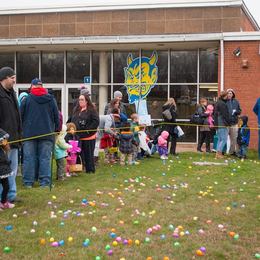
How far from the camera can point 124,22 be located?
702 inches

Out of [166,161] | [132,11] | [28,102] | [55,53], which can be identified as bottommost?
[166,161]

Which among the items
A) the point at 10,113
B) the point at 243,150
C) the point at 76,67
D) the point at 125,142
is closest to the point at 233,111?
the point at 243,150

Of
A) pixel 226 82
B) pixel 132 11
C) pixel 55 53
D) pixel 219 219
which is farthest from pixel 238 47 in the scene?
pixel 219 219

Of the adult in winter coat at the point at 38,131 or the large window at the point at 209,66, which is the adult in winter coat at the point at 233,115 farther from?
Result: the adult in winter coat at the point at 38,131

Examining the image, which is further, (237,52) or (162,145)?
(237,52)

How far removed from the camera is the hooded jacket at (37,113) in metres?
8.06

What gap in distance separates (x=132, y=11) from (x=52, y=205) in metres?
12.4

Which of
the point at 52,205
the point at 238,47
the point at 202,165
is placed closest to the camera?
the point at 52,205

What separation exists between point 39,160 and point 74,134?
4.75 ft

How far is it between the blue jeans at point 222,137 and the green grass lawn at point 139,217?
3.07m

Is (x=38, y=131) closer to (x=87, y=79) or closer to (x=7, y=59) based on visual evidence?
(x=87, y=79)

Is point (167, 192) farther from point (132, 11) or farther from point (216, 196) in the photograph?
point (132, 11)

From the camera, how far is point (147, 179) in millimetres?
9172

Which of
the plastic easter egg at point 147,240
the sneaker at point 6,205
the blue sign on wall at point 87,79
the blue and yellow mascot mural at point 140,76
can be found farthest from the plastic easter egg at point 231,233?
the blue sign on wall at point 87,79
